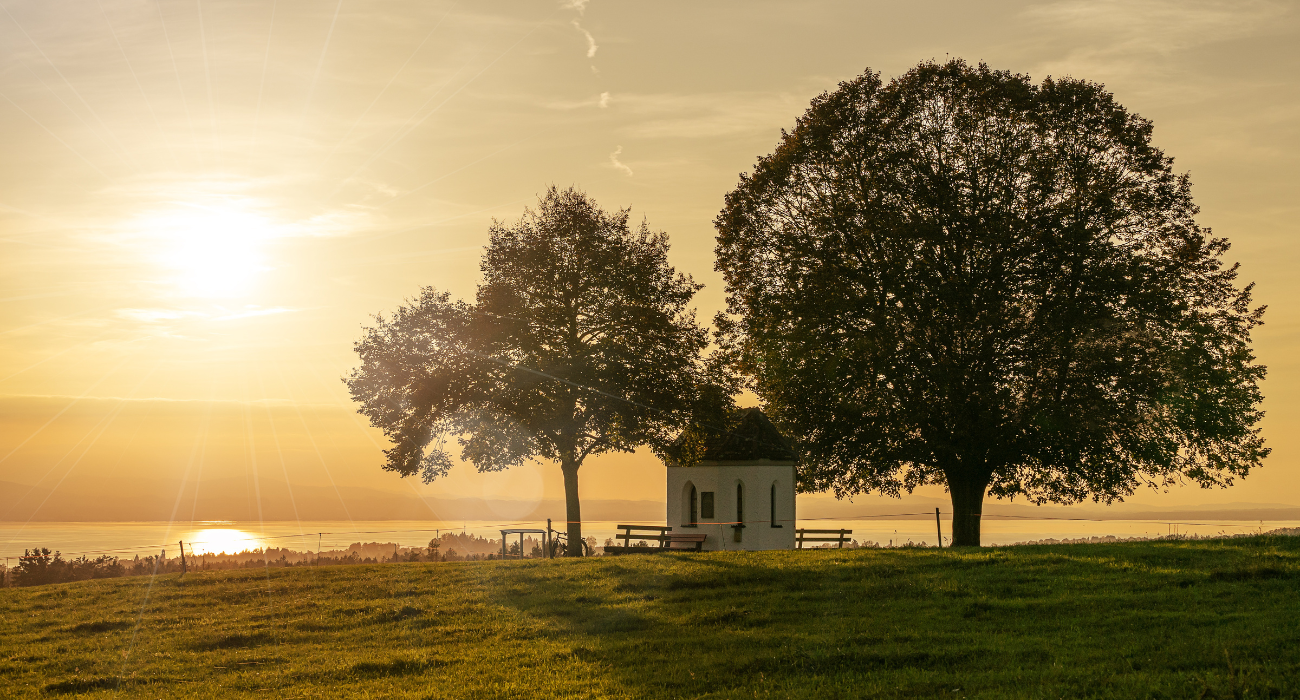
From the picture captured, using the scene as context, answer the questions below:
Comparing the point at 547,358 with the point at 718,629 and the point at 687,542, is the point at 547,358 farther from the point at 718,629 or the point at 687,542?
the point at 718,629

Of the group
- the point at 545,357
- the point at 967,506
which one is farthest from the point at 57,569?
the point at 967,506

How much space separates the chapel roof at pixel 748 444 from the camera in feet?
140

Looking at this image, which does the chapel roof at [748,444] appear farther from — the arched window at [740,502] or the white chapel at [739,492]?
the arched window at [740,502]

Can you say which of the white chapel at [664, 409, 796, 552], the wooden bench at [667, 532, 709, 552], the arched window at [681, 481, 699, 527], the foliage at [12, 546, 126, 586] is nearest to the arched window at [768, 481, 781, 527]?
the white chapel at [664, 409, 796, 552]

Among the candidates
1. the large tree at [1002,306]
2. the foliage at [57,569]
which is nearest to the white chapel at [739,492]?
the large tree at [1002,306]

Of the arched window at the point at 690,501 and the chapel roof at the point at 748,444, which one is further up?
the chapel roof at the point at 748,444

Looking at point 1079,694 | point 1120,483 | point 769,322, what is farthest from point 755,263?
point 1079,694

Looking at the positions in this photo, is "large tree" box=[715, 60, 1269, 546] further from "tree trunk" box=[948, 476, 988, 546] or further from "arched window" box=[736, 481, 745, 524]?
"arched window" box=[736, 481, 745, 524]

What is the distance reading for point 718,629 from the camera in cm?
2017

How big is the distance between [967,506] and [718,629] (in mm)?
16790

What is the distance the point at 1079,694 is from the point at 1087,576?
32.0ft

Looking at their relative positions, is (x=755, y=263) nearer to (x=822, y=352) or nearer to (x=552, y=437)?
(x=822, y=352)

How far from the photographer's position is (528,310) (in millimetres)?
40500

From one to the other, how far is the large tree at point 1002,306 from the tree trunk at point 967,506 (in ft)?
0.25
